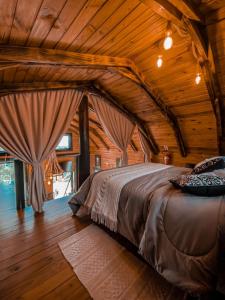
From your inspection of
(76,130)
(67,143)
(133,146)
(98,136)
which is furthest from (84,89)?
(67,143)

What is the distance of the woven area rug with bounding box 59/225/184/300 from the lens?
4.56ft

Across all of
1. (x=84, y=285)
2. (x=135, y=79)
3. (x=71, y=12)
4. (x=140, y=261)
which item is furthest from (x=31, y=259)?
(x=135, y=79)

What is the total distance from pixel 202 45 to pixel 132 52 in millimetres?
900

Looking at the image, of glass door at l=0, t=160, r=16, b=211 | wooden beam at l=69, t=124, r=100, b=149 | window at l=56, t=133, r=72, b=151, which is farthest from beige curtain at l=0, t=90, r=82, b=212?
window at l=56, t=133, r=72, b=151

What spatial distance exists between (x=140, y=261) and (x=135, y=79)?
2.73 meters

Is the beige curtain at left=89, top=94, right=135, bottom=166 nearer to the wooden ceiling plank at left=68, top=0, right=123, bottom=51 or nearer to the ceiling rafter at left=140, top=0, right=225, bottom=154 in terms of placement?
the wooden ceiling plank at left=68, top=0, right=123, bottom=51

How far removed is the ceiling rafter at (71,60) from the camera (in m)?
1.79

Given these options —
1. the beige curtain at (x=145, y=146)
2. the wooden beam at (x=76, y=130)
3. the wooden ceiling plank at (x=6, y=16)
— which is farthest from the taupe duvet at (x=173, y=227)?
the wooden beam at (x=76, y=130)

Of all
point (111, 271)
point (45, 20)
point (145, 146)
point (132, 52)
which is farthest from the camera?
point (145, 146)

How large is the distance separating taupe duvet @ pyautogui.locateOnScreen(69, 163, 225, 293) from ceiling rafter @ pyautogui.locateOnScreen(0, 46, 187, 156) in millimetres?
1644

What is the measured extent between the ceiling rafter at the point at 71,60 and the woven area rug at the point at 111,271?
84.4 inches

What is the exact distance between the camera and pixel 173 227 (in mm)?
1363

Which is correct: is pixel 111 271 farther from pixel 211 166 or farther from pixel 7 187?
pixel 7 187

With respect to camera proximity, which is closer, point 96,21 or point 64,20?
point 64,20
